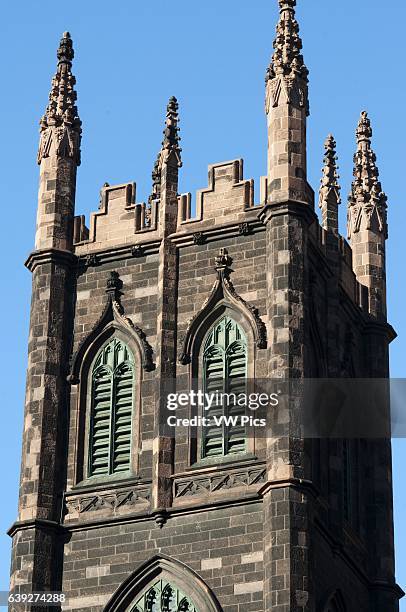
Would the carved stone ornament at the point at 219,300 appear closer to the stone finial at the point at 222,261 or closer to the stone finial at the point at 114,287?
the stone finial at the point at 222,261

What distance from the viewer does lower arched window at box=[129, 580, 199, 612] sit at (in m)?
52.2

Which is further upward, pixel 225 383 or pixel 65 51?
pixel 65 51

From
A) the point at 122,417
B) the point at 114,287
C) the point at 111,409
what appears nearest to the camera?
the point at 122,417

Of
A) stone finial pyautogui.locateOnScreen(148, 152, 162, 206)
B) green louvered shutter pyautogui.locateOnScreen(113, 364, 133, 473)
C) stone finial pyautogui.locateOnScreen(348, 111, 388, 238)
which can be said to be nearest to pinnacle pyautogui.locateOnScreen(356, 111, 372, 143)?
stone finial pyautogui.locateOnScreen(348, 111, 388, 238)

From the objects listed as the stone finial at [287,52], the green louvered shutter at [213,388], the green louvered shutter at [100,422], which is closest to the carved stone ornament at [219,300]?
the green louvered shutter at [213,388]

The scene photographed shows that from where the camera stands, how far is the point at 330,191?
5981 centimetres

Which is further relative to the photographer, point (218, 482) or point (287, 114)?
point (287, 114)

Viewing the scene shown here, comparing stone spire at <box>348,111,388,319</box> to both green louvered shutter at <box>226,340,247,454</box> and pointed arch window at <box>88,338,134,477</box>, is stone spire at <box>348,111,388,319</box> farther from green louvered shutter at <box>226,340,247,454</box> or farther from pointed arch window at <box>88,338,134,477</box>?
pointed arch window at <box>88,338,134,477</box>

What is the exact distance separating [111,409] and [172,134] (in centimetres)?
717

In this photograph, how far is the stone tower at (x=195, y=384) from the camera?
172 feet

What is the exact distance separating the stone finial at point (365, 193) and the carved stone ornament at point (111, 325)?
7846mm

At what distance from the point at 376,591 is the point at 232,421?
609 cm

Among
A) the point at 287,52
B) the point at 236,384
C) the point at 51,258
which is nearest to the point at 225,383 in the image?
the point at 236,384

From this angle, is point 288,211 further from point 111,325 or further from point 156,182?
point 156,182
